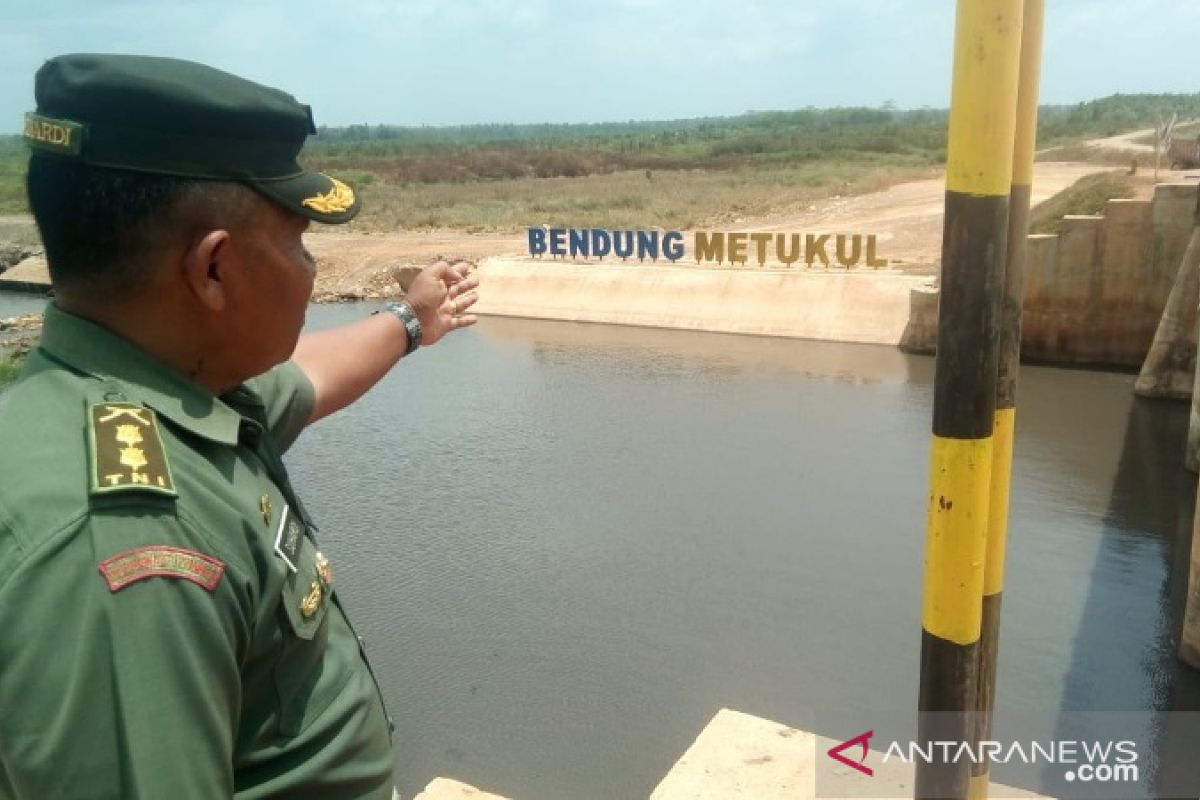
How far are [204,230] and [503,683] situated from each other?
6.70 metres

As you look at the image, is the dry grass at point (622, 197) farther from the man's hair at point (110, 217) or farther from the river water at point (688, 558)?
the man's hair at point (110, 217)

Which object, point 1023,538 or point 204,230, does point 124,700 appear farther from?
point 1023,538

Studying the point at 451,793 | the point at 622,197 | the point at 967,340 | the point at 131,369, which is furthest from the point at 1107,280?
the point at 622,197

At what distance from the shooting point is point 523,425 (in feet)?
46.6

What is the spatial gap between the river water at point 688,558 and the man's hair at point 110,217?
5774mm

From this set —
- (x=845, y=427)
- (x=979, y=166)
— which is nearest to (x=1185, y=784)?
(x=979, y=166)

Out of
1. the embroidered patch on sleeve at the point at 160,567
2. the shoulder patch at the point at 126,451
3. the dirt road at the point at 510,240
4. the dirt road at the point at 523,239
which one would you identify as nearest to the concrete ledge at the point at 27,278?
the dirt road at the point at 510,240

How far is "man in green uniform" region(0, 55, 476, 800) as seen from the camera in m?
1.05

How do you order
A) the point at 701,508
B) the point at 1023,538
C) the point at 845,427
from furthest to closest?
the point at 845,427 → the point at 701,508 → the point at 1023,538

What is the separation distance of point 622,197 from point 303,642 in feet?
131

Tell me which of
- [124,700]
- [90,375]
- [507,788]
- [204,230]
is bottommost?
[507,788]

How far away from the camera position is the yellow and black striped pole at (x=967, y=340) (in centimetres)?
191

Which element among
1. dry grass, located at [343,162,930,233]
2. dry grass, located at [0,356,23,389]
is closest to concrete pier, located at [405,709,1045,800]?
dry grass, located at [0,356,23,389]

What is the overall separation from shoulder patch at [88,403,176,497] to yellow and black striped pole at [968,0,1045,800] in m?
1.63
